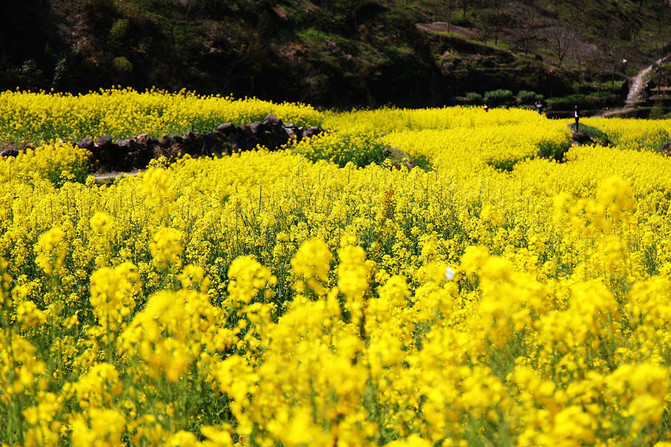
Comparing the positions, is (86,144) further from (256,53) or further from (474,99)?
(474,99)

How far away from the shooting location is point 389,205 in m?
7.71

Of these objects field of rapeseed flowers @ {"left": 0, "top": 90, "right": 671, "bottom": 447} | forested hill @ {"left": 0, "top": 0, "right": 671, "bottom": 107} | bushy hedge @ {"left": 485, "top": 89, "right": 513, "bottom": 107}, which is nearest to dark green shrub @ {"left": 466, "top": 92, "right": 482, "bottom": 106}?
bushy hedge @ {"left": 485, "top": 89, "right": 513, "bottom": 107}

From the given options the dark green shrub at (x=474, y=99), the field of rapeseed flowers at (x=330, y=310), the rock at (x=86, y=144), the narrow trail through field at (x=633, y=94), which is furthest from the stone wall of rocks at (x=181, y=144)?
A: the narrow trail through field at (x=633, y=94)

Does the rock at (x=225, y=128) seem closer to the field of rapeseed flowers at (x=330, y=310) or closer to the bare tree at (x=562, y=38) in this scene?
the field of rapeseed flowers at (x=330, y=310)

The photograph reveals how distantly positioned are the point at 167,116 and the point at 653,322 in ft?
56.4

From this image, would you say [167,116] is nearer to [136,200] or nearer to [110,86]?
[110,86]

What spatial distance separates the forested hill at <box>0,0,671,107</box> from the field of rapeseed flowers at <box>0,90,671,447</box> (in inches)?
371

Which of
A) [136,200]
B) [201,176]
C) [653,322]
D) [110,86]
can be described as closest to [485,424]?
[653,322]

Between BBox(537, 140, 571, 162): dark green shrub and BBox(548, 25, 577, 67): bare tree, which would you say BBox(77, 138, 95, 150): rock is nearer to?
BBox(537, 140, 571, 162): dark green shrub

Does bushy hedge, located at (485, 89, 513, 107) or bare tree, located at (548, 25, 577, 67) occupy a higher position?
bare tree, located at (548, 25, 577, 67)

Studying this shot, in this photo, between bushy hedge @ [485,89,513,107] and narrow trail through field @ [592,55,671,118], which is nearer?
bushy hedge @ [485,89,513,107]

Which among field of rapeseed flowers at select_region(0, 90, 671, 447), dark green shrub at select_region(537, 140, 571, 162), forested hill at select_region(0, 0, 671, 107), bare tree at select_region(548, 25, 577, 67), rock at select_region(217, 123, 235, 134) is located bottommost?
field of rapeseed flowers at select_region(0, 90, 671, 447)

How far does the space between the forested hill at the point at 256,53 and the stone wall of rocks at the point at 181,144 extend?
9240 millimetres

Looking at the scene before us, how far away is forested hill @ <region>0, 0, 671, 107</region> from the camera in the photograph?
21203mm
